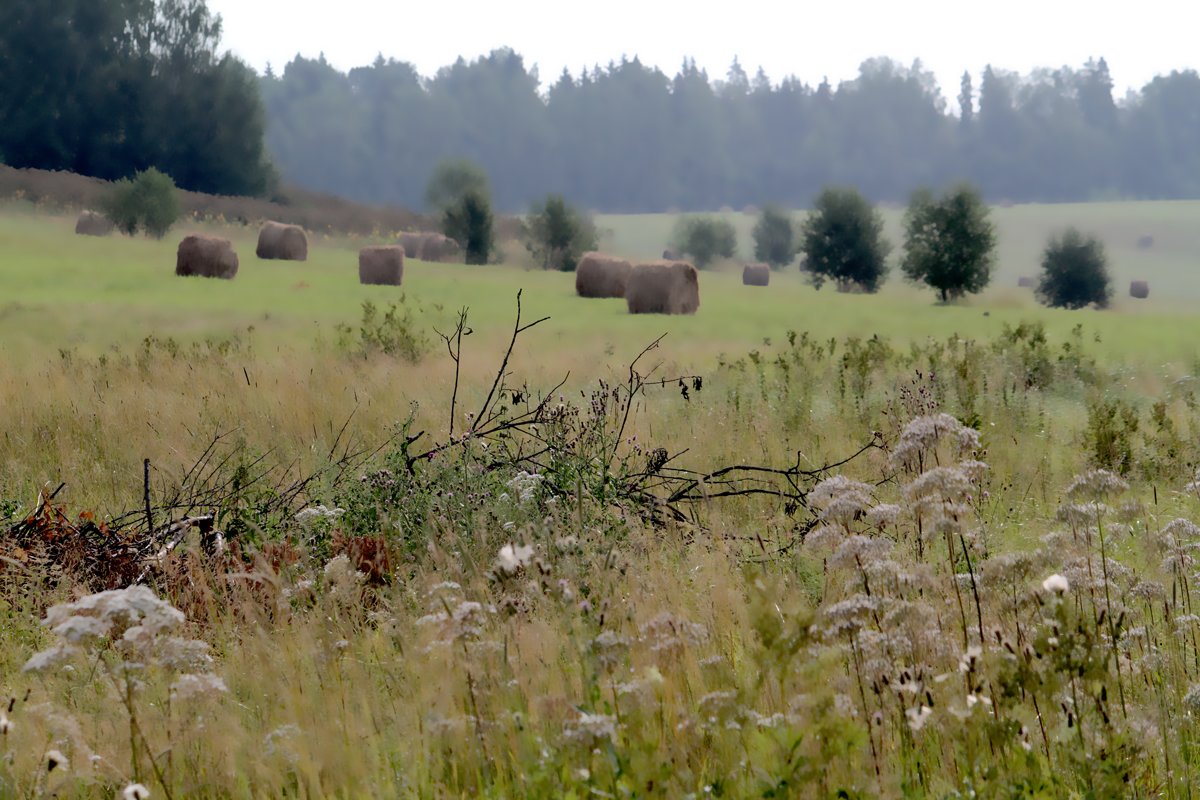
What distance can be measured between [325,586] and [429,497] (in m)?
1.02

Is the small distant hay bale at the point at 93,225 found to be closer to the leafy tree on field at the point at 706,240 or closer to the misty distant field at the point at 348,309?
the misty distant field at the point at 348,309

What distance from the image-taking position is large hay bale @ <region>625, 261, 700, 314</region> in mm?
27609

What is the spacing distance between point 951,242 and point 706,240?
3931 centimetres

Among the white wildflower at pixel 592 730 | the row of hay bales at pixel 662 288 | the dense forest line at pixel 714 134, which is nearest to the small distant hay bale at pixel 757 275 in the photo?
the row of hay bales at pixel 662 288

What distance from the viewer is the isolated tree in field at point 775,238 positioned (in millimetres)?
84938

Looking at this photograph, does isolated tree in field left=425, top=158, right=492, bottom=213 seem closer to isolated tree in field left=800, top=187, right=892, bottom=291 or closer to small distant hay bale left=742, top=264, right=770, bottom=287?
small distant hay bale left=742, top=264, right=770, bottom=287

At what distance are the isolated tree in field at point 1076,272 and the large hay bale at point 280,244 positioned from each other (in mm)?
30401

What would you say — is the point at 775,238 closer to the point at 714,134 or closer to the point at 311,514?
the point at 714,134

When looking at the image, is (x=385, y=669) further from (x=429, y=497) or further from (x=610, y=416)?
(x=610, y=416)

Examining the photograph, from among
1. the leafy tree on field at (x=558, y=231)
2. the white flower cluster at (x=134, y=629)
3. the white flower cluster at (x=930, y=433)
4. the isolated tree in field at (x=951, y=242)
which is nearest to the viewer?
the white flower cluster at (x=134, y=629)

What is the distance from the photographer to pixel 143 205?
4466 cm

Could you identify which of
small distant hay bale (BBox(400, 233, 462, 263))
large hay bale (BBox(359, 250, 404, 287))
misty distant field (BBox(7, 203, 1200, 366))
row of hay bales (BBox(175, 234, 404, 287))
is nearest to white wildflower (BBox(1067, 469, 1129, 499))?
misty distant field (BBox(7, 203, 1200, 366))

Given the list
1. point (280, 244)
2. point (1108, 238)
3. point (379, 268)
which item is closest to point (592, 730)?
point (379, 268)

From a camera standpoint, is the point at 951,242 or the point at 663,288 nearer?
the point at 663,288
